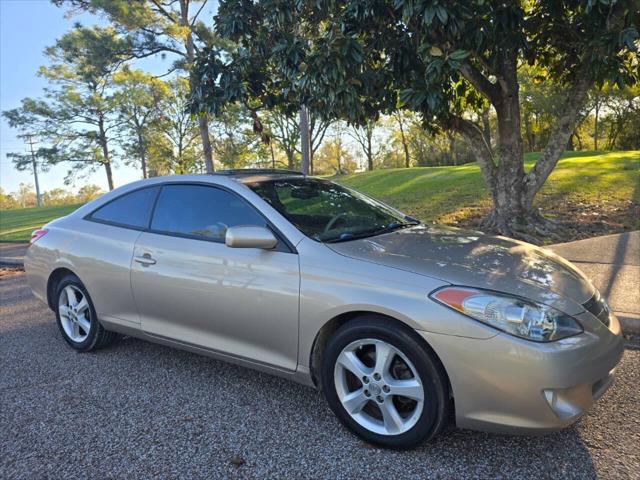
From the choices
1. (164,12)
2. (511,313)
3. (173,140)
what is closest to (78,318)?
(511,313)

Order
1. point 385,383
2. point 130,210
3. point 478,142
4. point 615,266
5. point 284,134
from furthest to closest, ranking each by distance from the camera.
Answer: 1. point 284,134
2. point 478,142
3. point 615,266
4. point 130,210
5. point 385,383

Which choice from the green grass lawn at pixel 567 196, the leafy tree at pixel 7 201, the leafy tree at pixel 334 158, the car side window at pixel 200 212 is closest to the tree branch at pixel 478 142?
the green grass lawn at pixel 567 196

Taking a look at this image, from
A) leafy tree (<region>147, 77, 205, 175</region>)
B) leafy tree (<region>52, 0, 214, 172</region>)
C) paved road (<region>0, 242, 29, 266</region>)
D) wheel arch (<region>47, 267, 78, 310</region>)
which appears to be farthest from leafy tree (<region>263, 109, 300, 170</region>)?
wheel arch (<region>47, 267, 78, 310</region>)

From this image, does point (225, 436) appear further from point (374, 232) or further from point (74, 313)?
point (74, 313)

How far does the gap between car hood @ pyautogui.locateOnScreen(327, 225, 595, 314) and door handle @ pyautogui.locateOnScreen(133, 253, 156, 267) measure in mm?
1510

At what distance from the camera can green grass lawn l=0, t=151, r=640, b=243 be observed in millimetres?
9310

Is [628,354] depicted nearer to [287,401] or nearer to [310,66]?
[287,401]

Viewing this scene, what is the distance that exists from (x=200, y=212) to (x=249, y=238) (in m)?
0.81

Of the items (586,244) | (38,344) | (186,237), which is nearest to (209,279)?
(186,237)

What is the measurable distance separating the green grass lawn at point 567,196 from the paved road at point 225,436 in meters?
5.94

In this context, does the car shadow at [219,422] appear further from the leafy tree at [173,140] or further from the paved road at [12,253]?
the leafy tree at [173,140]

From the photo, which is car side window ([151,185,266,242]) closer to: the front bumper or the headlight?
the headlight

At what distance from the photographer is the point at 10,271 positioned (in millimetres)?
8805

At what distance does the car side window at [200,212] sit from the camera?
345cm
